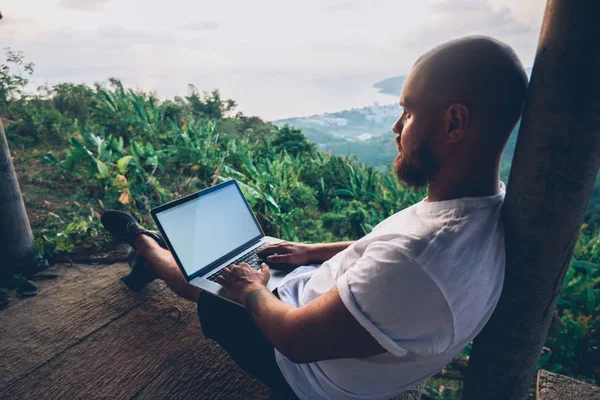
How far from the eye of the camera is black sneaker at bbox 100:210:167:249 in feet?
6.54

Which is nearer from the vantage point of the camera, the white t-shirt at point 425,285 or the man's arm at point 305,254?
the white t-shirt at point 425,285

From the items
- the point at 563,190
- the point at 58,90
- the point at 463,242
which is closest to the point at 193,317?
the point at 463,242

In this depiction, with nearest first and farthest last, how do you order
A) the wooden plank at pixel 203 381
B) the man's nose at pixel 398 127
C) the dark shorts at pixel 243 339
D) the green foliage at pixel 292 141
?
1. the man's nose at pixel 398 127
2. the dark shorts at pixel 243 339
3. the wooden plank at pixel 203 381
4. the green foliage at pixel 292 141

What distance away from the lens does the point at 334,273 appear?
1.19m

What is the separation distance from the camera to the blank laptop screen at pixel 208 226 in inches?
60.3

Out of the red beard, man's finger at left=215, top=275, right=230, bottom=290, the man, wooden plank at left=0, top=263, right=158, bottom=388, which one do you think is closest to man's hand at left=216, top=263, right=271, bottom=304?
man's finger at left=215, top=275, right=230, bottom=290

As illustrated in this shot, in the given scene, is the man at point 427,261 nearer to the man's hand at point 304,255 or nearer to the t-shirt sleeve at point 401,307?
the t-shirt sleeve at point 401,307

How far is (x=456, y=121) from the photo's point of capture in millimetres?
928

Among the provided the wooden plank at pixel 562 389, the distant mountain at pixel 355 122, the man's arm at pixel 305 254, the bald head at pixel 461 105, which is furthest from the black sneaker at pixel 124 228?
the distant mountain at pixel 355 122

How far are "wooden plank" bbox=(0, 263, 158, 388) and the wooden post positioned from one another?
6.01ft

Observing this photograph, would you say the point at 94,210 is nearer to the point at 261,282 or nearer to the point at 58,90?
the point at 261,282

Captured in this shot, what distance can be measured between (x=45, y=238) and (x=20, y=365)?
3.98ft

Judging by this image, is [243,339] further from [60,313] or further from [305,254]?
[60,313]

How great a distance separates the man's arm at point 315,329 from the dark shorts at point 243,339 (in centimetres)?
16
